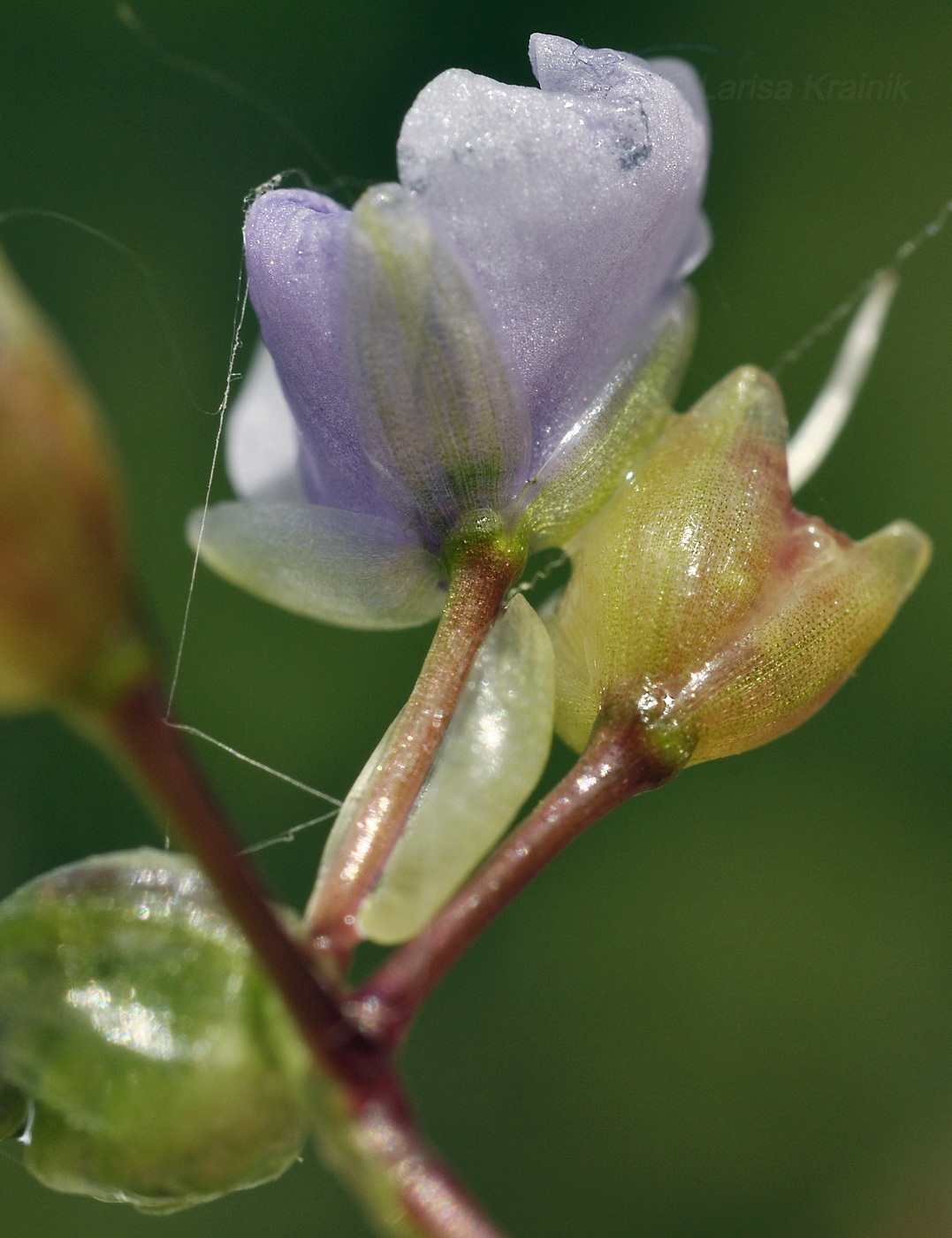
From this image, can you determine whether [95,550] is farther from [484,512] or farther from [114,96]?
[114,96]

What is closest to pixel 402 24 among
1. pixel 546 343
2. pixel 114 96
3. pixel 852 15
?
pixel 114 96

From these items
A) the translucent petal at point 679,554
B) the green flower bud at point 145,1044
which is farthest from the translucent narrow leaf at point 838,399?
the green flower bud at point 145,1044

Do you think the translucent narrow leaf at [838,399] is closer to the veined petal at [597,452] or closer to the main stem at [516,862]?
the veined petal at [597,452]

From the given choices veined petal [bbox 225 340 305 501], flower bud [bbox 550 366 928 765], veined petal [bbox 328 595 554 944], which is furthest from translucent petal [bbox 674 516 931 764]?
veined petal [bbox 225 340 305 501]

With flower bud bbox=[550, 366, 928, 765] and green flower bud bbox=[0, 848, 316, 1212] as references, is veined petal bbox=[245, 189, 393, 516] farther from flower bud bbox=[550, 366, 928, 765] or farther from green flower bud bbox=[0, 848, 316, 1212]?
green flower bud bbox=[0, 848, 316, 1212]

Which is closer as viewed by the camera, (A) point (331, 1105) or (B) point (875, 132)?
(A) point (331, 1105)

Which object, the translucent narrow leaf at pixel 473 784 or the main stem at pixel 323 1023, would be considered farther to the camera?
the translucent narrow leaf at pixel 473 784
